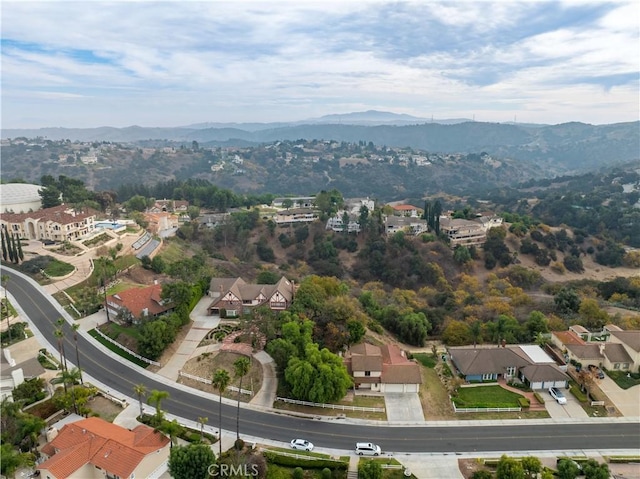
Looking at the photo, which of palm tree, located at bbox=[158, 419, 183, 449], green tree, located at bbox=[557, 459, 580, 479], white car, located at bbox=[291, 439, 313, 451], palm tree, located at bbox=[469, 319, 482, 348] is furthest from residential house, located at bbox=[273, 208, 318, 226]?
green tree, located at bbox=[557, 459, 580, 479]

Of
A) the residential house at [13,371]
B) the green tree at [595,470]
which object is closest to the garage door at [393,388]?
the green tree at [595,470]

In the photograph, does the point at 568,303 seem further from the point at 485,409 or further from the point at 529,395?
the point at 485,409

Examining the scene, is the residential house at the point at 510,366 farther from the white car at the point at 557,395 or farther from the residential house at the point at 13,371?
the residential house at the point at 13,371

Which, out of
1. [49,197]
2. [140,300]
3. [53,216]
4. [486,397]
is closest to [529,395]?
[486,397]

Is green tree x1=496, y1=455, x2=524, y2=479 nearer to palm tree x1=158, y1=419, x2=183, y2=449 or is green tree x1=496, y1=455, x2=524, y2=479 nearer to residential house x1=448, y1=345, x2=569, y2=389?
residential house x1=448, y1=345, x2=569, y2=389

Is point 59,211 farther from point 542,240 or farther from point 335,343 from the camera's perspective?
point 542,240

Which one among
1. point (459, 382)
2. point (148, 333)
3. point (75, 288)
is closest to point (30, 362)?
point (148, 333)
